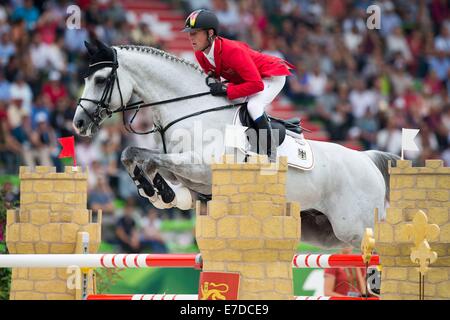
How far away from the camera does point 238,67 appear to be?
295 inches

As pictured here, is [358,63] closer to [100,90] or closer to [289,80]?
[289,80]

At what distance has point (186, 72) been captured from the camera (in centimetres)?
784

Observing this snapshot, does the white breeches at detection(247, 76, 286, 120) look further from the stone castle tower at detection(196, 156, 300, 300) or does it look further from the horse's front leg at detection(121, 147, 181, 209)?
the stone castle tower at detection(196, 156, 300, 300)

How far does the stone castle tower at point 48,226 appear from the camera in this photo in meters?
6.93

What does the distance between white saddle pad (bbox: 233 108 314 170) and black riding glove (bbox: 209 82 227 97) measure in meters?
0.17

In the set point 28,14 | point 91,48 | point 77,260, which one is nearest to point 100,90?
point 91,48

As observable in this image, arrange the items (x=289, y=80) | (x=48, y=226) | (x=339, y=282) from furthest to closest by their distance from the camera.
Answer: (x=289, y=80) < (x=339, y=282) < (x=48, y=226)

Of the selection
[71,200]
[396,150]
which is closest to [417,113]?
[396,150]

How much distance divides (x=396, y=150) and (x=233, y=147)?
7.15 meters

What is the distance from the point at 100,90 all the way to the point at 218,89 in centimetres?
82

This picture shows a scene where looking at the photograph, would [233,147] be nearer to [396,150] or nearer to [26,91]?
[26,91]

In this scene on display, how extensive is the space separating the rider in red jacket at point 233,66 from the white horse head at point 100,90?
569 millimetres

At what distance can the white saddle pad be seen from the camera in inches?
302
